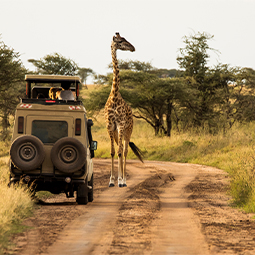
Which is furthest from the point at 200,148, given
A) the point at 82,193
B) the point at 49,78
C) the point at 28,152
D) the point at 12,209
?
the point at 12,209

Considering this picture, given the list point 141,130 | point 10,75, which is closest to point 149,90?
point 141,130

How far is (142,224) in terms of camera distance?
23.2ft

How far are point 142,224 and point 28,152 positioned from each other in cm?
268

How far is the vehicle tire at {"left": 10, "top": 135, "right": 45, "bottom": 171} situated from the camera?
26.9ft

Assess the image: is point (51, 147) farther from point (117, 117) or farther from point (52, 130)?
point (117, 117)

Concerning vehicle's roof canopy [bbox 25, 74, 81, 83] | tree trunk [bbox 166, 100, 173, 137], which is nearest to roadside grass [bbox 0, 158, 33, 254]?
vehicle's roof canopy [bbox 25, 74, 81, 83]

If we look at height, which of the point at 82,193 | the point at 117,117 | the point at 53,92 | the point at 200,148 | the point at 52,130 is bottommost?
the point at 200,148

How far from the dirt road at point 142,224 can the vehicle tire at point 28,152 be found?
918 millimetres

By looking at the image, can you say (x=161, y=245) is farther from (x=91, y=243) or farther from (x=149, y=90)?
(x=149, y=90)

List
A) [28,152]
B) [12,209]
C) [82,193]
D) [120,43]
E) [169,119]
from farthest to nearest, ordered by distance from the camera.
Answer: [169,119] < [120,43] < [82,193] < [28,152] < [12,209]

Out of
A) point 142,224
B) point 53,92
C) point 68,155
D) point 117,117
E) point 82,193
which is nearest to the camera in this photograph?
point 142,224

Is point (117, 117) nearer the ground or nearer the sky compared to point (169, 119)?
nearer the sky

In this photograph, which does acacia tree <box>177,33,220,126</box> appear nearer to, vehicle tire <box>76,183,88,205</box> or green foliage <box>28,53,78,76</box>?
green foliage <box>28,53,78,76</box>

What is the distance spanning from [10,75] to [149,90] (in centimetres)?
916
